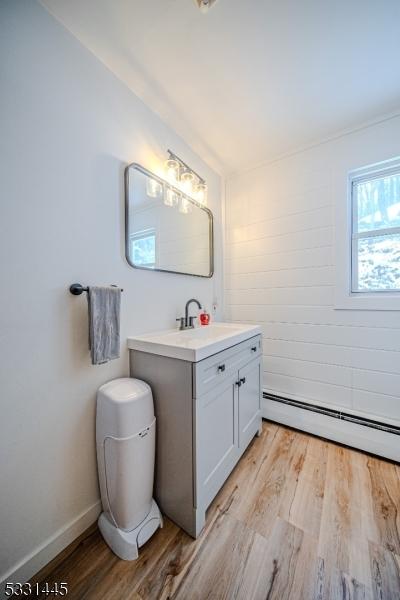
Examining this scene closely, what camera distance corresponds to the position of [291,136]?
5.50 ft

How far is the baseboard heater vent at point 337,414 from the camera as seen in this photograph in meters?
1.44

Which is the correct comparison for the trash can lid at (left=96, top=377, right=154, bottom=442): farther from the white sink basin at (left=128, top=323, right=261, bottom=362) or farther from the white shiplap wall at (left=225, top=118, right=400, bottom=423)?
the white shiplap wall at (left=225, top=118, right=400, bottom=423)

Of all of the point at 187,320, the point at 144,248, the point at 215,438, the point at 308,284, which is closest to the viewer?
the point at 215,438

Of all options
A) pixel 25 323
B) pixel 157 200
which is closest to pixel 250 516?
pixel 25 323

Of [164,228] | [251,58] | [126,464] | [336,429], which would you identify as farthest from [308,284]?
[126,464]

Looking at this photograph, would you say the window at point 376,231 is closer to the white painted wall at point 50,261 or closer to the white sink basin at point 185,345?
the white sink basin at point 185,345

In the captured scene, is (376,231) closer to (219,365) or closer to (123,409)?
(219,365)

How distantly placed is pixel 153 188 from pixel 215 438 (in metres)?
1.49

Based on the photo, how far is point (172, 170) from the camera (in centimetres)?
148

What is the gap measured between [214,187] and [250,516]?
2.38 metres

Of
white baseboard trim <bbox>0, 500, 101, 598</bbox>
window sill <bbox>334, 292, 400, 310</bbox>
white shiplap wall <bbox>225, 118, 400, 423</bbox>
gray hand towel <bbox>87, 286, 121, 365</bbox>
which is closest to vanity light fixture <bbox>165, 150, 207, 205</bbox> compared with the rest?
white shiplap wall <bbox>225, 118, 400, 423</bbox>

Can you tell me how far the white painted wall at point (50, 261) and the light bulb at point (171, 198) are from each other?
0.37m

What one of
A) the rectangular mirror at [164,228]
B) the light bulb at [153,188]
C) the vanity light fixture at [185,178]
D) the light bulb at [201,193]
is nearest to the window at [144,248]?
the rectangular mirror at [164,228]

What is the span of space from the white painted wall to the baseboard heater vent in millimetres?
1389
